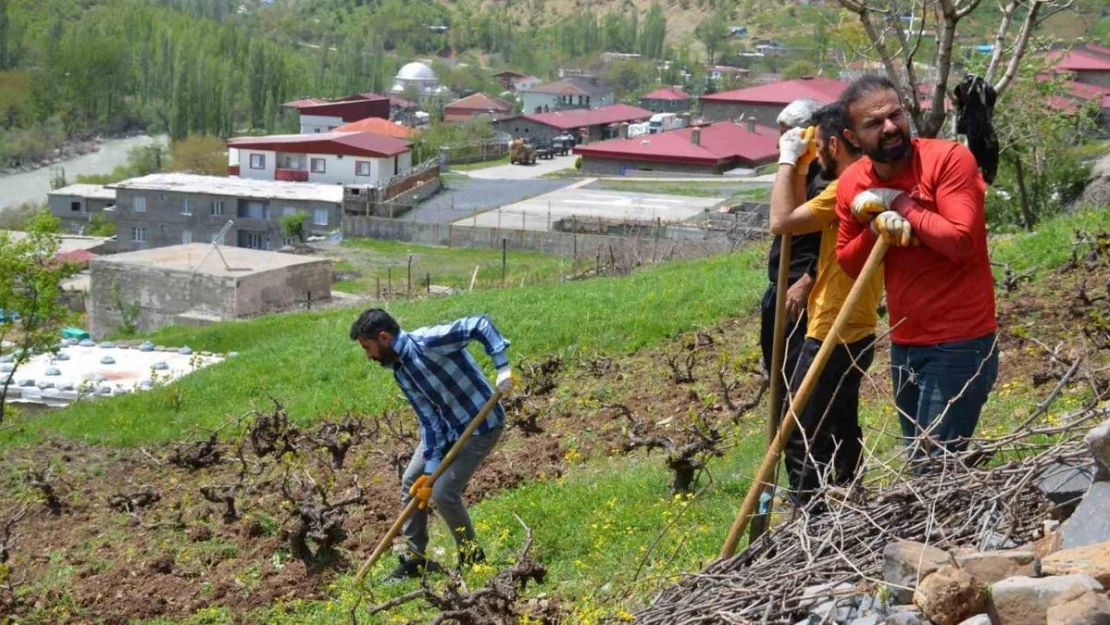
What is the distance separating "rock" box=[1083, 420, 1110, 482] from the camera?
396 centimetres

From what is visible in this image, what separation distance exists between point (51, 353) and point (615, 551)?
14354mm

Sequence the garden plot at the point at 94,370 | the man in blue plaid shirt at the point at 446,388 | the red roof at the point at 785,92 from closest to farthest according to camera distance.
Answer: the man in blue plaid shirt at the point at 446,388, the garden plot at the point at 94,370, the red roof at the point at 785,92

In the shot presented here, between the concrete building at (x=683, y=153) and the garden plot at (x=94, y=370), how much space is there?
39.3 metres

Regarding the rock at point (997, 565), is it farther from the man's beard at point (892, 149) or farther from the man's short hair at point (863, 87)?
the man's short hair at point (863, 87)

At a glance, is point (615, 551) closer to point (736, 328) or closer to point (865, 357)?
point (865, 357)

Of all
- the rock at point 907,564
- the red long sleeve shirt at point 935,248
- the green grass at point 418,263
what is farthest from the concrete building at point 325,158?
the rock at point 907,564

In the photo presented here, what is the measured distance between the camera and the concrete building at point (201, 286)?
29.0 meters

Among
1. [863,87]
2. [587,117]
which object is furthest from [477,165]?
[863,87]

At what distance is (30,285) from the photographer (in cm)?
1783

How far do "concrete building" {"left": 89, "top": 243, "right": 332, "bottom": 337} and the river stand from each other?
140ft

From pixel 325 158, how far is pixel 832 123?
5934 centimetres

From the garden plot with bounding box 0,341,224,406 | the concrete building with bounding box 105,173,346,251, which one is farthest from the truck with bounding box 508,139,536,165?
the garden plot with bounding box 0,341,224,406

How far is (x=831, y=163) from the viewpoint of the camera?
204 inches

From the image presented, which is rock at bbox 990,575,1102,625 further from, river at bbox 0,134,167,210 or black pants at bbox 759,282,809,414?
river at bbox 0,134,167,210
